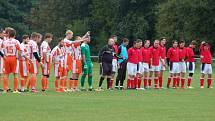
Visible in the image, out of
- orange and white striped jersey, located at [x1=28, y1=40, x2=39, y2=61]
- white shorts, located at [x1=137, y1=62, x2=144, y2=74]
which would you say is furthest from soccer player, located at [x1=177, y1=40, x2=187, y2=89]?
orange and white striped jersey, located at [x1=28, y1=40, x2=39, y2=61]

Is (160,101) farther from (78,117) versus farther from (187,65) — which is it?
(187,65)

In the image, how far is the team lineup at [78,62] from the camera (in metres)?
23.8

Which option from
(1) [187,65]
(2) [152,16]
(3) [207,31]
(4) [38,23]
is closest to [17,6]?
(4) [38,23]

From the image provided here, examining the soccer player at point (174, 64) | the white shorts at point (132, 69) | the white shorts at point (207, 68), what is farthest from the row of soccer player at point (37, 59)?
the white shorts at point (207, 68)

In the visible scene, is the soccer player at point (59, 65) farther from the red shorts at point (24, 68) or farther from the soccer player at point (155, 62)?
the soccer player at point (155, 62)

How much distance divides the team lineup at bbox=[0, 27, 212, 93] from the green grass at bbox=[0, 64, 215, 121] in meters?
2.38

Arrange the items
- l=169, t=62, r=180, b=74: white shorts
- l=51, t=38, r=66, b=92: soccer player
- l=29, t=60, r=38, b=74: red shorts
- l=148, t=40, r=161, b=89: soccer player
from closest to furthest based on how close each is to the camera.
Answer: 1. l=29, t=60, r=38, b=74: red shorts
2. l=51, t=38, r=66, b=92: soccer player
3. l=148, t=40, r=161, b=89: soccer player
4. l=169, t=62, r=180, b=74: white shorts

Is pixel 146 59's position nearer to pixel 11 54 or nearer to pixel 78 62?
pixel 78 62

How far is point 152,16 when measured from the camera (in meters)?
85.6

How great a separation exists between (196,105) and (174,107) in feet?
3.39

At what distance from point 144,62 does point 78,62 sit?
155 inches

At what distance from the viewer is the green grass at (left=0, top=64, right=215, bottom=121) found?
50.6ft

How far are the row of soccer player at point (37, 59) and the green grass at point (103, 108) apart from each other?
7.02 feet

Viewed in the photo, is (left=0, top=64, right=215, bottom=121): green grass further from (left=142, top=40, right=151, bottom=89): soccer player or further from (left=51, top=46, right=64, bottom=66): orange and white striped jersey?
(left=142, top=40, right=151, bottom=89): soccer player
